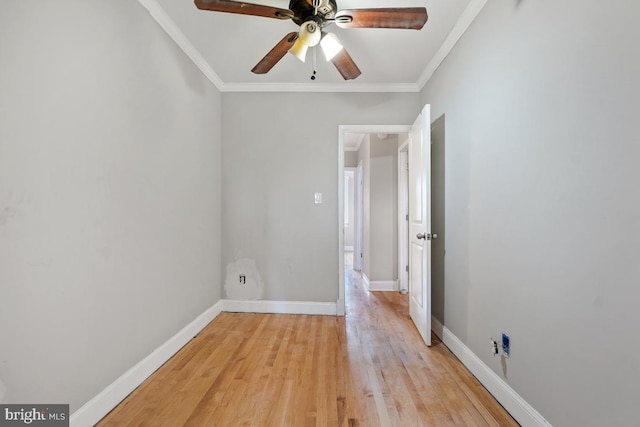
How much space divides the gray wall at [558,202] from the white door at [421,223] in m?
0.41

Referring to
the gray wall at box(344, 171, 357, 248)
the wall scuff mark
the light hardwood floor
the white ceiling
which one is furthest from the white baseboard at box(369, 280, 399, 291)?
the gray wall at box(344, 171, 357, 248)

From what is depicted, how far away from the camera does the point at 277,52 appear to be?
2045mm

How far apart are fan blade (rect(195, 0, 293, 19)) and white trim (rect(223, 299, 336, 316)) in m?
2.68

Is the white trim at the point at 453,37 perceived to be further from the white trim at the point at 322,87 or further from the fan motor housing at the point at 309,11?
the fan motor housing at the point at 309,11

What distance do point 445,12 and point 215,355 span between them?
305 centimetres

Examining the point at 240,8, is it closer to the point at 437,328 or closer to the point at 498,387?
the point at 498,387

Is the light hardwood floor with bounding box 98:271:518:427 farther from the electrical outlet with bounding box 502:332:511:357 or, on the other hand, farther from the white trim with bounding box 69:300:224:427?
the electrical outlet with bounding box 502:332:511:357

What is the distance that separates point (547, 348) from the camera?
1399 millimetres

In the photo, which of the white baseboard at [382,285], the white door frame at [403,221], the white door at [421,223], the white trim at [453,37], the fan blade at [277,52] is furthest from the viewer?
the white baseboard at [382,285]

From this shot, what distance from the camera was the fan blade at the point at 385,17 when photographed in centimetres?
159

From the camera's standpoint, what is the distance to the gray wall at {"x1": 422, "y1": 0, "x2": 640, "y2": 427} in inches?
41.5

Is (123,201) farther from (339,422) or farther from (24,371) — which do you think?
(339,422)

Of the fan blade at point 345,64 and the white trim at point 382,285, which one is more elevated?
the fan blade at point 345,64

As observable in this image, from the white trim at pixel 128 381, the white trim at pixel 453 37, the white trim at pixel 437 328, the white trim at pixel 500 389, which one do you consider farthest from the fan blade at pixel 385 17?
the white trim at pixel 128 381
